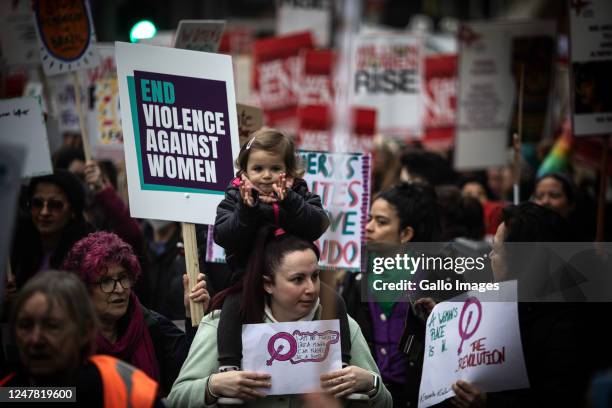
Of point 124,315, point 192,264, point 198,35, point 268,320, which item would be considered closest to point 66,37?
point 198,35

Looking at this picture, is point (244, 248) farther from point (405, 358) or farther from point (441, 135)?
point (441, 135)

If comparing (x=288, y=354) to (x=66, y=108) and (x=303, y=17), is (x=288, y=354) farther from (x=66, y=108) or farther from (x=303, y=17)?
(x=303, y=17)

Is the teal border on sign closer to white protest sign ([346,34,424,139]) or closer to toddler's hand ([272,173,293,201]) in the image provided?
toddler's hand ([272,173,293,201])

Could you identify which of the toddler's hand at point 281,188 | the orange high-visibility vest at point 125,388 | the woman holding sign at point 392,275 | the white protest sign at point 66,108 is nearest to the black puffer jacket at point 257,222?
the toddler's hand at point 281,188

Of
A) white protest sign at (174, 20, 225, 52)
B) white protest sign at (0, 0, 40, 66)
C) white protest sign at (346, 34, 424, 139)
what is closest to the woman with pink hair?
white protest sign at (174, 20, 225, 52)

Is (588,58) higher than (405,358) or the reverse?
higher

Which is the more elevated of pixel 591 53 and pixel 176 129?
pixel 591 53

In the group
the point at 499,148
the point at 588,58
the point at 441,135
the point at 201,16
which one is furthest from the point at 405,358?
the point at 201,16

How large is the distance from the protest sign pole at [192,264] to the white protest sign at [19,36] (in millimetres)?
4392

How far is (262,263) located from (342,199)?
184 cm

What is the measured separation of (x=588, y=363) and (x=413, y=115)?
7.88m

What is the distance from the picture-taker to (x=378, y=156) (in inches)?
358

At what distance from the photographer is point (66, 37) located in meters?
6.80

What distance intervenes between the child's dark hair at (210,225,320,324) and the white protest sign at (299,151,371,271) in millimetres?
1608
